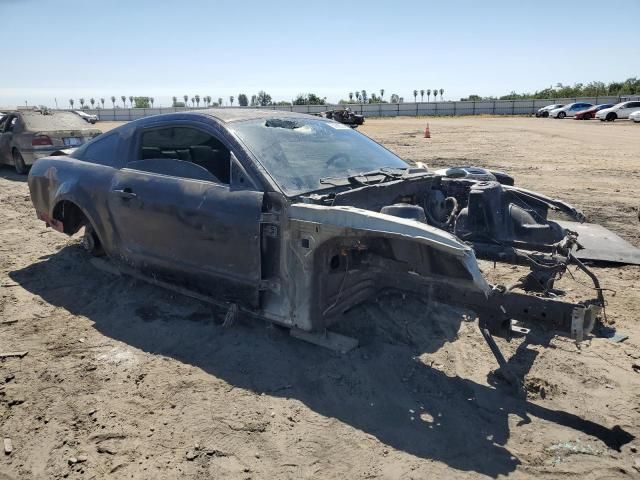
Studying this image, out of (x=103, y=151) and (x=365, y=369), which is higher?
(x=103, y=151)

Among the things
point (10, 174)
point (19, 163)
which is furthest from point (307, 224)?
point (10, 174)

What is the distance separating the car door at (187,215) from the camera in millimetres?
3557

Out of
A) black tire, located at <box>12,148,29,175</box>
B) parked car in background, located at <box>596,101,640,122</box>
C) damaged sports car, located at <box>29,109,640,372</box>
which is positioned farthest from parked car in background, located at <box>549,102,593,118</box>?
damaged sports car, located at <box>29,109,640,372</box>

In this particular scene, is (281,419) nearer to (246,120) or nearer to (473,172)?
(246,120)

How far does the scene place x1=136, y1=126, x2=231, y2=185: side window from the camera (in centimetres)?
384

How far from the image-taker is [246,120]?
4062 mm

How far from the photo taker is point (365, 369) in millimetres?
3344

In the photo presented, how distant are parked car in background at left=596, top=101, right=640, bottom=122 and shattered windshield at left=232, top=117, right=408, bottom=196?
3441 centimetres

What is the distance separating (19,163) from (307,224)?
36.5ft

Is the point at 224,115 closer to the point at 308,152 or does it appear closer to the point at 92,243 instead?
the point at 308,152

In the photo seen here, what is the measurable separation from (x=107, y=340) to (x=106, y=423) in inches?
42.8

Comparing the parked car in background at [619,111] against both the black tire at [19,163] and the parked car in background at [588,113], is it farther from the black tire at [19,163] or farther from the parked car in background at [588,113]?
the black tire at [19,163]

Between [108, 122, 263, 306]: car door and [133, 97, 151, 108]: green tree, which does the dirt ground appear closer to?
[108, 122, 263, 306]: car door

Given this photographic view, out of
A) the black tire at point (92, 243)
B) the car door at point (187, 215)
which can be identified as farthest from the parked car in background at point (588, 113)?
the car door at point (187, 215)
